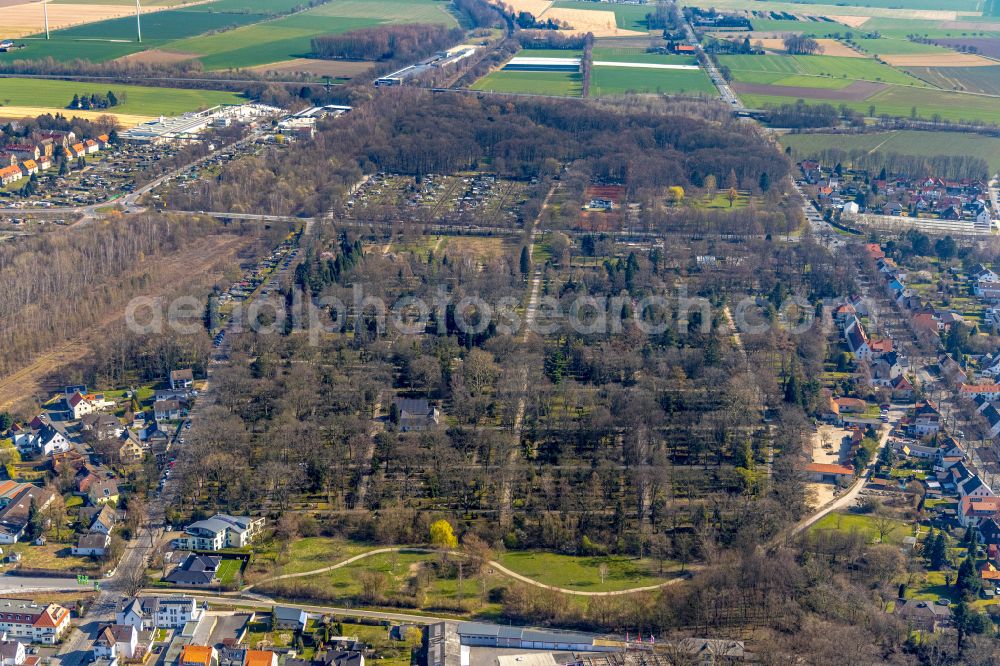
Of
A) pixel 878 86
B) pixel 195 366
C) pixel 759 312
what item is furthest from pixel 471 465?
pixel 878 86

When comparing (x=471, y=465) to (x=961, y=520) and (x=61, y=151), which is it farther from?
(x=61, y=151)

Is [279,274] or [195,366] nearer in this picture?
[195,366]

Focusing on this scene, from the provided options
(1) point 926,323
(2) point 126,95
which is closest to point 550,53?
(2) point 126,95

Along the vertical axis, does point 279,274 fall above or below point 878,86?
below

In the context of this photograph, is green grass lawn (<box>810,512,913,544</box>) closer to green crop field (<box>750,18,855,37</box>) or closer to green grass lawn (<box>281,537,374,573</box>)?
green grass lawn (<box>281,537,374,573</box>)

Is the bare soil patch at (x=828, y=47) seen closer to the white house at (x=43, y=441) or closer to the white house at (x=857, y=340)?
the white house at (x=857, y=340)

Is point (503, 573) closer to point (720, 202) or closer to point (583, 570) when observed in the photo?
point (583, 570)
